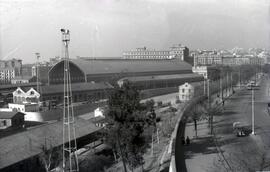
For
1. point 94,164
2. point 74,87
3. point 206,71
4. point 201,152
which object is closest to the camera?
point 94,164

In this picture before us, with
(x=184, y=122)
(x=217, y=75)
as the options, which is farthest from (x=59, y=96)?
(x=217, y=75)

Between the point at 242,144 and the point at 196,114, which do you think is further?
the point at 196,114

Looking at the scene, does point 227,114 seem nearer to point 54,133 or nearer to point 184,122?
point 184,122

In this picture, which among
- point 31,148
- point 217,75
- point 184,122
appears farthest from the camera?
point 217,75

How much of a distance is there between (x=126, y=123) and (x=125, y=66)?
32.5 meters

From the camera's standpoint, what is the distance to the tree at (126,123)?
1003 centimetres

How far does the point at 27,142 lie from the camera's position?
37.6 ft

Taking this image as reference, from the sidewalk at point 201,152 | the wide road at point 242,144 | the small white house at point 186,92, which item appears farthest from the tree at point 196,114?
the small white house at point 186,92

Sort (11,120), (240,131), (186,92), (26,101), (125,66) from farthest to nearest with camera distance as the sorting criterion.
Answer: (125,66)
(186,92)
(26,101)
(11,120)
(240,131)

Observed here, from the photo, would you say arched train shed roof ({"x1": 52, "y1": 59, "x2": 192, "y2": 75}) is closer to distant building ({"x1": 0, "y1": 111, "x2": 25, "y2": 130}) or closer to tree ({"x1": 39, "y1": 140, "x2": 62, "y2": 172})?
distant building ({"x1": 0, "y1": 111, "x2": 25, "y2": 130})

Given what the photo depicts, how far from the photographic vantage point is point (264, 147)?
12.6m

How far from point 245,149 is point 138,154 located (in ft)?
13.6

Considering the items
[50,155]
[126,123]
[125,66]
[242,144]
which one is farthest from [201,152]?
[125,66]

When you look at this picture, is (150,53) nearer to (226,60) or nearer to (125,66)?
(226,60)
